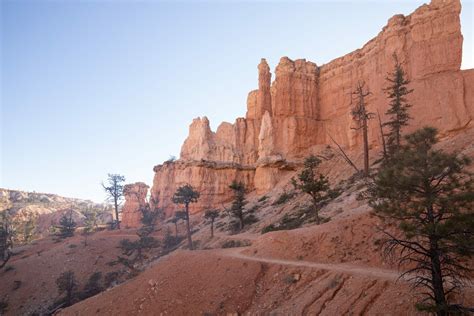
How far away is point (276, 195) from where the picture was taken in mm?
46750

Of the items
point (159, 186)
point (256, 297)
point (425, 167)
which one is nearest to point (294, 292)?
point (256, 297)

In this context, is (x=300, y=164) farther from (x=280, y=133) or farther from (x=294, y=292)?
(x=294, y=292)

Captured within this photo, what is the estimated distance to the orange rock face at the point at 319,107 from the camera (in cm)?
3653

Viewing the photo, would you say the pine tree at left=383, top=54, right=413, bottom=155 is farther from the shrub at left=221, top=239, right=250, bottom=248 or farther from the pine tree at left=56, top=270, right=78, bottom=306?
the pine tree at left=56, top=270, right=78, bottom=306

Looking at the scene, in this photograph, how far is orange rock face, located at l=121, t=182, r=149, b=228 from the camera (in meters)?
66.5

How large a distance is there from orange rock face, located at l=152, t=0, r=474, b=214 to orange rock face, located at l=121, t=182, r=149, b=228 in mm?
4599

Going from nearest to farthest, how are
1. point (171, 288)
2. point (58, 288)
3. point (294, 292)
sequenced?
point (294, 292), point (171, 288), point (58, 288)

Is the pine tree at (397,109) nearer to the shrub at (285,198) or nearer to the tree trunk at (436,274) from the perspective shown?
the shrub at (285,198)

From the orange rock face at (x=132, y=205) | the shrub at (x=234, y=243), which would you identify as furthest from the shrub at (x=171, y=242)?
the orange rock face at (x=132, y=205)

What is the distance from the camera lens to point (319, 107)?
57.5 meters

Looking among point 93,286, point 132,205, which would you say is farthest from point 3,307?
point 132,205

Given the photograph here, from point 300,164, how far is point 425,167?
44169mm

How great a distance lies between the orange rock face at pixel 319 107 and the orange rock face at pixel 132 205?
4.60 m

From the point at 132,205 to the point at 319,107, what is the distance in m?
44.4
